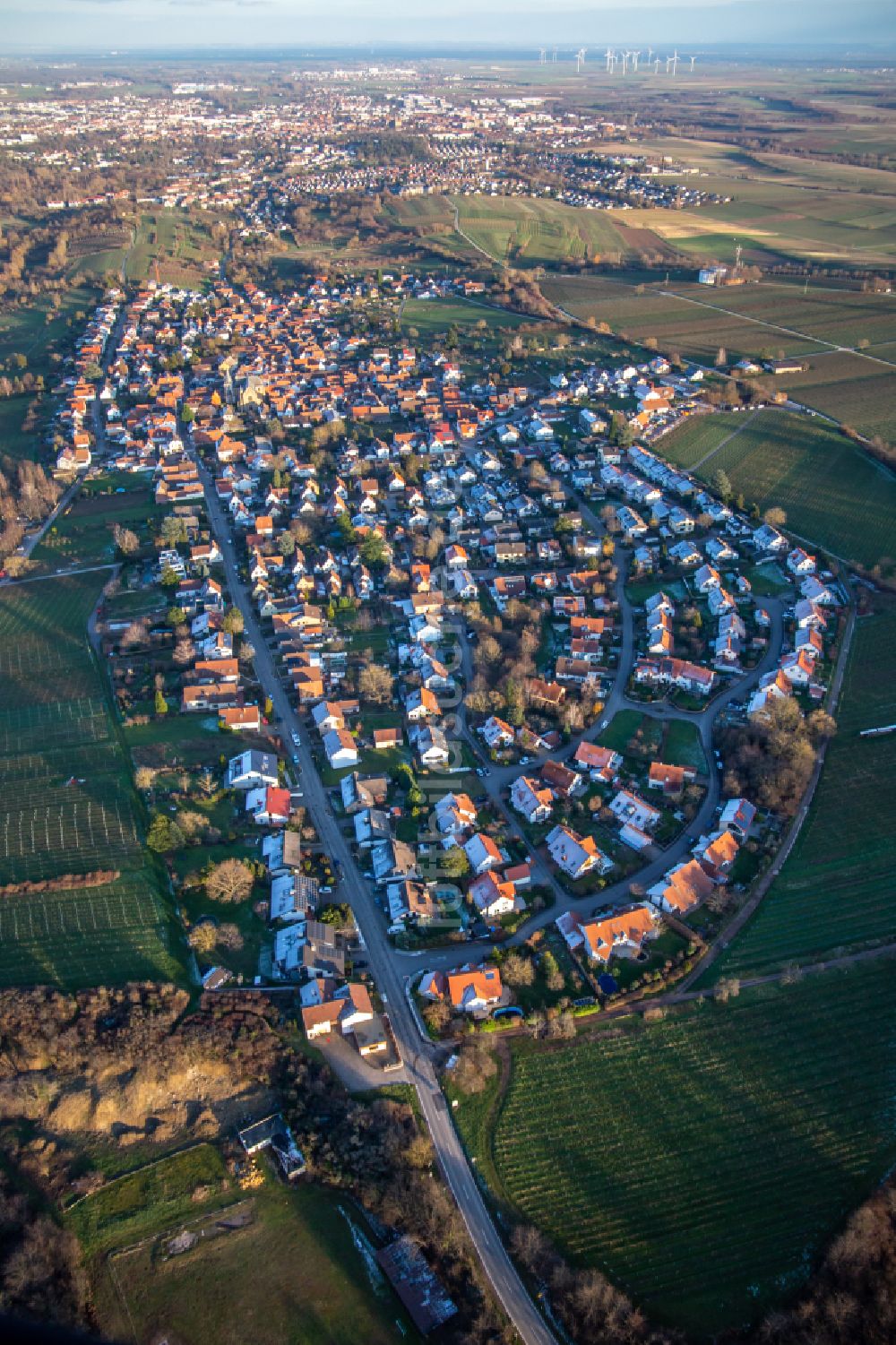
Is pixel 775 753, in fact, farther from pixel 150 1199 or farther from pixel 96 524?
pixel 96 524

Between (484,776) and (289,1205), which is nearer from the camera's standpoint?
(289,1205)

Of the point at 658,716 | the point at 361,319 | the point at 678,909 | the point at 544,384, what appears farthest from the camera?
the point at 361,319

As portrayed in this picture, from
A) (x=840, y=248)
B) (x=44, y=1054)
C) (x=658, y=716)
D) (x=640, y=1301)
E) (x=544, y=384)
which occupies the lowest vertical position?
(x=640, y=1301)

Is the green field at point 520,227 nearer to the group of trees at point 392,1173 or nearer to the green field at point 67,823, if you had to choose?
the green field at point 67,823

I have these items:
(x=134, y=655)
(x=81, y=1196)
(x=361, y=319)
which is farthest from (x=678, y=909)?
(x=361, y=319)

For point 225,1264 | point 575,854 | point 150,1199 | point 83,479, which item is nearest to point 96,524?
point 83,479

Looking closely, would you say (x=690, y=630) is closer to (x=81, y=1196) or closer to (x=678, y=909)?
(x=678, y=909)
